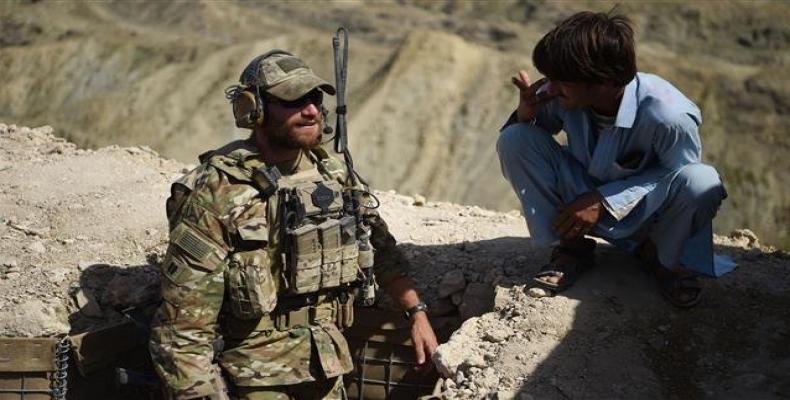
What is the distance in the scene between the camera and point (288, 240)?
444 cm

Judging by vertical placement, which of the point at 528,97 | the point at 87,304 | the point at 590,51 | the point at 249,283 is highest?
the point at 590,51

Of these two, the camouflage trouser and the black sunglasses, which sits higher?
the black sunglasses

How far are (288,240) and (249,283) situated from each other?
30 cm

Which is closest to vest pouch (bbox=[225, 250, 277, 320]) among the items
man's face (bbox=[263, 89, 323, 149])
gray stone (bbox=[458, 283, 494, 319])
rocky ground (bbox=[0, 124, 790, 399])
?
man's face (bbox=[263, 89, 323, 149])

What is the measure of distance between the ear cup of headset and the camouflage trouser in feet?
3.64

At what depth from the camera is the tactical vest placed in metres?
4.25

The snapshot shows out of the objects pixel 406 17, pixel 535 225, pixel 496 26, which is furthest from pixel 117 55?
pixel 535 225

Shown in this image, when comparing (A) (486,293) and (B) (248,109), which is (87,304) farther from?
(A) (486,293)

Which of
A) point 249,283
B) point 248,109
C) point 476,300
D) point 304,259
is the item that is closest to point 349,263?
point 304,259

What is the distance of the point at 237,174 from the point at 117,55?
24384 millimetres

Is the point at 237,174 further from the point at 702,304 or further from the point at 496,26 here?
the point at 496,26

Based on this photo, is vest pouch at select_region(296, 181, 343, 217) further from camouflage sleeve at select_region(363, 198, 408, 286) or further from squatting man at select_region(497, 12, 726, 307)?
squatting man at select_region(497, 12, 726, 307)

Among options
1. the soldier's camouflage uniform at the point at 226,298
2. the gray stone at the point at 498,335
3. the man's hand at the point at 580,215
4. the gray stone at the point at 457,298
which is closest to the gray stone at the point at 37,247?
the soldier's camouflage uniform at the point at 226,298

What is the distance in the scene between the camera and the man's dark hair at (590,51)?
4.30m
